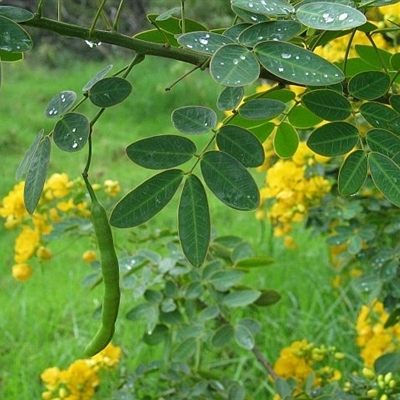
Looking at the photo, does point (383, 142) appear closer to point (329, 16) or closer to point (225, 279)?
point (329, 16)

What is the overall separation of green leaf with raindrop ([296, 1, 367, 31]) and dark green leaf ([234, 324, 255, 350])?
688mm

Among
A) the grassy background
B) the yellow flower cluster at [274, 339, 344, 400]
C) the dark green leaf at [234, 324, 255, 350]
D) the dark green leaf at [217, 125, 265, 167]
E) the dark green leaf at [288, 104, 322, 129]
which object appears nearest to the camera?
the dark green leaf at [217, 125, 265, 167]

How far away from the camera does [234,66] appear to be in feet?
1.98

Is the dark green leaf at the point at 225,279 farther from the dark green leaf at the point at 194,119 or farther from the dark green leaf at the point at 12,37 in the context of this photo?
the dark green leaf at the point at 12,37

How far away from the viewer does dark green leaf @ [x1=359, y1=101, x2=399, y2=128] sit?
0.72 m

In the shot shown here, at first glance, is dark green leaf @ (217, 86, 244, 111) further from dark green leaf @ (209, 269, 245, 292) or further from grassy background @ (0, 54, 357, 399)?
grassy background @ (0, 54, 357, 399)

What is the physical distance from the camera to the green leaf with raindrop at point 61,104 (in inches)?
28.1

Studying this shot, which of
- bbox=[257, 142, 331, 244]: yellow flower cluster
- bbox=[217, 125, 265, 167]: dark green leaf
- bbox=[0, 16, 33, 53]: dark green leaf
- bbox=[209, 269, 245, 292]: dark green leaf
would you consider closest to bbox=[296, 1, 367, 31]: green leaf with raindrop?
bbox=[217, 125, 265, 167]: dark green leaf

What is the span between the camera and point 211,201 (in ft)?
11.6

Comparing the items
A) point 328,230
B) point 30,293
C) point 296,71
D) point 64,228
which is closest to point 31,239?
point 64,228

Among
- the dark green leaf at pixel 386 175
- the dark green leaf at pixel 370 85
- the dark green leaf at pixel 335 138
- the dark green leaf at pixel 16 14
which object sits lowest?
the dark green leaf at pixel 335 138

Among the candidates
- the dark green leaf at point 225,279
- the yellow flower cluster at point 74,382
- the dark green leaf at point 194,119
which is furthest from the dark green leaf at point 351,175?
the yellow flower cluster at point 74,382

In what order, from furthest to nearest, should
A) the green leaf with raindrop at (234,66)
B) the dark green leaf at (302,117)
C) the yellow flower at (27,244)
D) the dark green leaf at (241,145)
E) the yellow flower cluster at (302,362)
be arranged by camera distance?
the yellow flower at (27,244) < the yellow flower cluster at (302,362) < the dark green leaf at (302,117) < the dark green leaf at (241,145) < the green leaf with raindrop at (234,66)

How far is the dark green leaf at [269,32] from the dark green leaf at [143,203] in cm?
14
